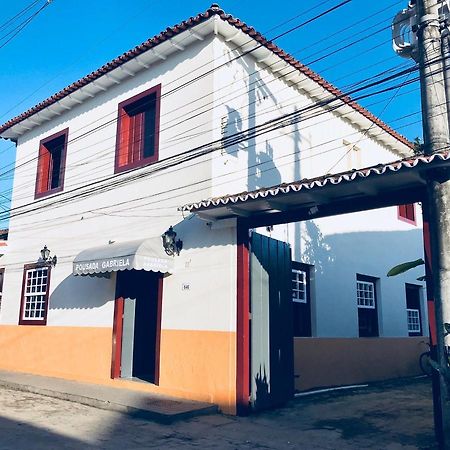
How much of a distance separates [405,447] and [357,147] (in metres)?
9.16

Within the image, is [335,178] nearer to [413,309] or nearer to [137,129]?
[137,129]

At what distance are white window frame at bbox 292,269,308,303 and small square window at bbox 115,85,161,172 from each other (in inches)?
158

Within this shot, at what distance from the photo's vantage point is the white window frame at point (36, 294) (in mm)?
12492

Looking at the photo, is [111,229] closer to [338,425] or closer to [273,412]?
[273,412]

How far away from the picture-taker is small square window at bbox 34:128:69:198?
13.6 m

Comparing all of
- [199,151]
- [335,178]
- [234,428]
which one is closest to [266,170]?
[199,151]

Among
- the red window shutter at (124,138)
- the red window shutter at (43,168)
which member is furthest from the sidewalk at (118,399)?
the red window shutter at (43,168)

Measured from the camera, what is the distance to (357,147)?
13.8m

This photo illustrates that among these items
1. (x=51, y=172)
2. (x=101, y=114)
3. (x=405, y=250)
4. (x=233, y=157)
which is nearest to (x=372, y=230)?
(x=405, y=250)

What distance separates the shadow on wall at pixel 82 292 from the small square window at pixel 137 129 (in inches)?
99.1

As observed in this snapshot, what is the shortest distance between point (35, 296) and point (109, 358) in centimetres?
376

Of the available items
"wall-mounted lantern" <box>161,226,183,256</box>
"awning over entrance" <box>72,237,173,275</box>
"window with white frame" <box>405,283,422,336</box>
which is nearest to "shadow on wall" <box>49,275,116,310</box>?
"awning over entrance" <box>72,237,173,275</box>

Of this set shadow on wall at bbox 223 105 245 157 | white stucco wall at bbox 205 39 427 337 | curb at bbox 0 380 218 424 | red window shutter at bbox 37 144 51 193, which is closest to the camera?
curb at bbox 0 380 218 424

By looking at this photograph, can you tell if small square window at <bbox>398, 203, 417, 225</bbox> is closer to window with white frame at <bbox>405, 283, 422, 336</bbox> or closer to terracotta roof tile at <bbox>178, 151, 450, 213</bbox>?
window with white frame at <bbox>405, 283, 422, 336</bbox>
